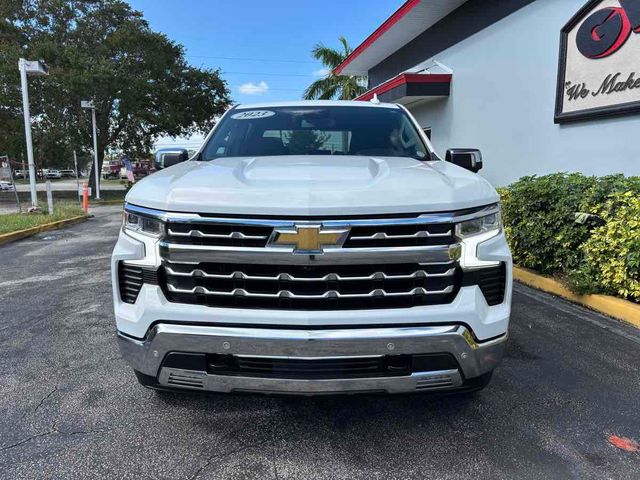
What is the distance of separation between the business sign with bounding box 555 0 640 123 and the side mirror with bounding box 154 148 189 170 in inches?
225

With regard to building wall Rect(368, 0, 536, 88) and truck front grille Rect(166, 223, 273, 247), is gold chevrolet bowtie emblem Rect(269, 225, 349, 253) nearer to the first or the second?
truck front grille Rect(166, 223, 273, 247)

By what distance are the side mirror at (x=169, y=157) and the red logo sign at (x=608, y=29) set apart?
596cm

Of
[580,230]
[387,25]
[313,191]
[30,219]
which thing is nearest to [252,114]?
[313,191]

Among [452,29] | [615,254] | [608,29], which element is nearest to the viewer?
[615,254]

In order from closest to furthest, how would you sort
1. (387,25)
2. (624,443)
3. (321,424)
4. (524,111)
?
(624,443)
(321,424)
(524,111)
(387,25)

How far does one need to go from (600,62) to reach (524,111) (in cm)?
184

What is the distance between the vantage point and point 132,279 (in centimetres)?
237

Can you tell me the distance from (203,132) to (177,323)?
27.0 m

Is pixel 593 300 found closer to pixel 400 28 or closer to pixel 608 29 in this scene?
pixel 608 29

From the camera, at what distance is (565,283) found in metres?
5.31

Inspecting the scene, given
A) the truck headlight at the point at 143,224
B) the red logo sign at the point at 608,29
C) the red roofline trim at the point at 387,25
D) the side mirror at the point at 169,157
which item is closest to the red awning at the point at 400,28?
the red roofline trim at the point at 387,25

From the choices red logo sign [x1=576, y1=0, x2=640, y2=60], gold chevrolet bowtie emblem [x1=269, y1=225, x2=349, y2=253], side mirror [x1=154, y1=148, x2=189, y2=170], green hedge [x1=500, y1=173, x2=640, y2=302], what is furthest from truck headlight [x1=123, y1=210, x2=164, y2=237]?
red logo sign [x1=576, y1=0, x2=640, y2=60]

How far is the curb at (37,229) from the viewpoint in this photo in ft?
30.5

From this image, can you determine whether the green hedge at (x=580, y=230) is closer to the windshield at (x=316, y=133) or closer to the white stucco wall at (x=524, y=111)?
the white stucco wall at (x=524, y=111)
